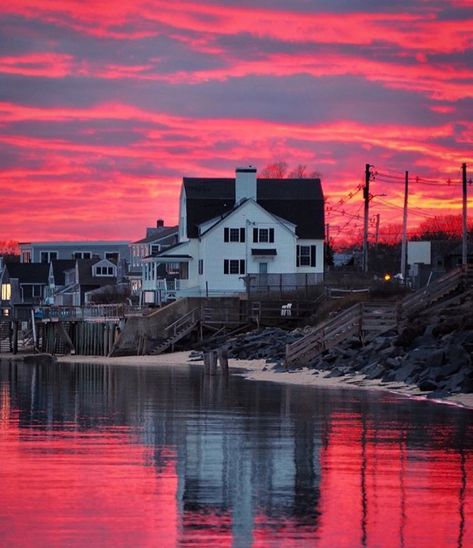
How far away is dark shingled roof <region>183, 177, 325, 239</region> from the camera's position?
10088 cm

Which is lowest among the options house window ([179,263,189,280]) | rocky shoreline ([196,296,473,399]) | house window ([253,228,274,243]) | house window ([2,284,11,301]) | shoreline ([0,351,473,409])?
shoreline ([0,351,473,409])

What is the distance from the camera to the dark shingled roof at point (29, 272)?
178 m

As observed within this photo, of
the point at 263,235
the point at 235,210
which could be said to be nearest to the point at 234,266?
the point at 263,235

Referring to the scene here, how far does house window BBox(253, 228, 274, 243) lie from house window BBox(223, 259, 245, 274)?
1974 mm

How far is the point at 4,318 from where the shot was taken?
11488 cm

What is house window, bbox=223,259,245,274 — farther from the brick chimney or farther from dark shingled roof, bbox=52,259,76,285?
dark shingled roof, bbox=52,259,76,285

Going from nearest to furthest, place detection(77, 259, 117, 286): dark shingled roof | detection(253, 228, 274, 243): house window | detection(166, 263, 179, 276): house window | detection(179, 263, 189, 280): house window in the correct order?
detection(253, 228, 274, 243): house window < detection(179, 263, 189, 280): house window < detection(166, 263, 179, 276): house window < detection(77, 259, 117, 286): dark shingled roof

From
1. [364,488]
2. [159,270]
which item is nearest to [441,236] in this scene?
[159,270]

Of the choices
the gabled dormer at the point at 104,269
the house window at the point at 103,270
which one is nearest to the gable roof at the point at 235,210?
the gabled dormer at the point at 104,269

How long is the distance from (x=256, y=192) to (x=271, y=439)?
73.6m

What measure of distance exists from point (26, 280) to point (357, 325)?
12196 centimetres

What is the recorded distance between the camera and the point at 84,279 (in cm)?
16412

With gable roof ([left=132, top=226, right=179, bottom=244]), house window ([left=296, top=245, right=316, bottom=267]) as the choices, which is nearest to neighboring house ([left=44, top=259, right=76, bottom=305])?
gable roof ([left=132, top=226, right=179, bottom=244])

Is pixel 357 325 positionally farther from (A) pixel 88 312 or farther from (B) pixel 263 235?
(A) pixel 88 312
